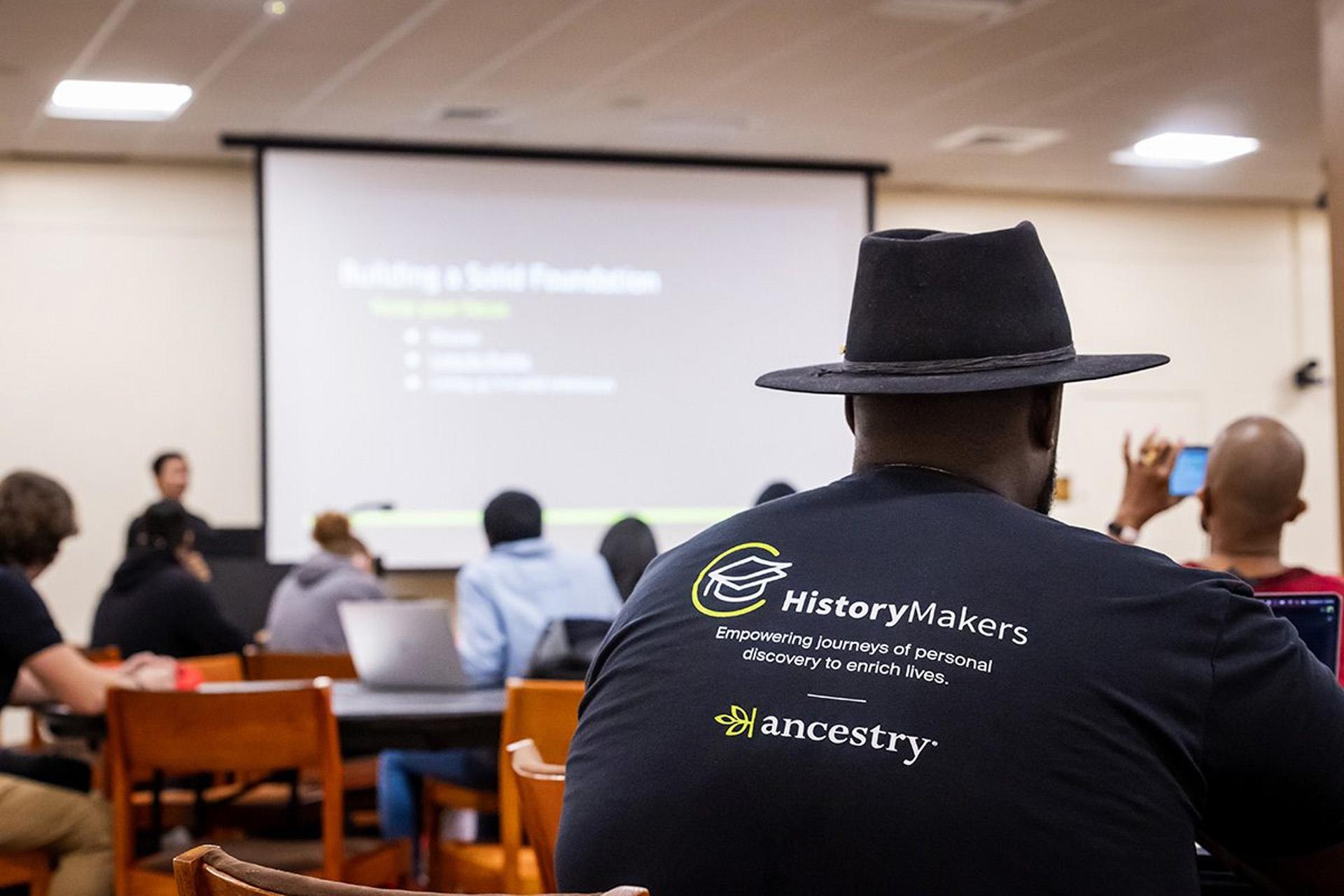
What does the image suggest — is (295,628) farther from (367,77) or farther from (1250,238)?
(1250,238)

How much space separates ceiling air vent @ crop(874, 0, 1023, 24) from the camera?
20.0 ft

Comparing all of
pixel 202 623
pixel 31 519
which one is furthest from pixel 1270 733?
pixel 202 623

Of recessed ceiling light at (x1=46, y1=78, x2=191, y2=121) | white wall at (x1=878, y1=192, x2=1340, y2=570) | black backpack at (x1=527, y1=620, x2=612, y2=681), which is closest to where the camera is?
black backpack at (x1=527, y1=620, x2=612, y2=681)

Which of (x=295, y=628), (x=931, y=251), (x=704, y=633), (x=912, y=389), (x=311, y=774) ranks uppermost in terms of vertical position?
(x=931, y=251)

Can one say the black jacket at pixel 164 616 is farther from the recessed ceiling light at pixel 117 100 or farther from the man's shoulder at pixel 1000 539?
the man's shoulder at pixel 1000 539

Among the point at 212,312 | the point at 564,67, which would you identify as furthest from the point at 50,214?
the point at 564,67

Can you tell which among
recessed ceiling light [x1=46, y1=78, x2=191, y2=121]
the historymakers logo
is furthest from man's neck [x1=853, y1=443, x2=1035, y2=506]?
recessed ceiling light [x1=46, y1=78, x2=191, y2=121]

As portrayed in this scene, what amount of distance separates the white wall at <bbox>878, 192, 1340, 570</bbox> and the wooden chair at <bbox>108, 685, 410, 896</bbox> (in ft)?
23.1

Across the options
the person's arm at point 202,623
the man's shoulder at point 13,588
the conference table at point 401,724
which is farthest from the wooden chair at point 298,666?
the man's shoulder at point 13,588

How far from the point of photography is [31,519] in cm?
363

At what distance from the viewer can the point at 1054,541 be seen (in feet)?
4.20

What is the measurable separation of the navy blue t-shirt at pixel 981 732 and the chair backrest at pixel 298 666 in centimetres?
323

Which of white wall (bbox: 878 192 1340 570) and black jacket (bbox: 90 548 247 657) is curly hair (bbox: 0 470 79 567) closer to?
black jacket (bbox: 90 548 247 657)

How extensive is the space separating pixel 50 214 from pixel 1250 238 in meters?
7.61
